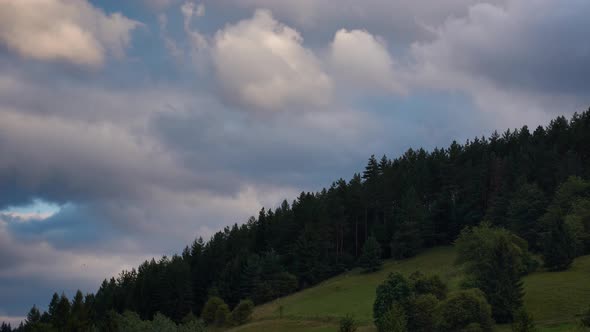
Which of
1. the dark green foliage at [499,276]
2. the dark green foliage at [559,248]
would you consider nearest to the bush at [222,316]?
the dark green foliage at [499,276]

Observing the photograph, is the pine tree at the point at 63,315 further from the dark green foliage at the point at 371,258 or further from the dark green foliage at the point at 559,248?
the dark green foliage at the point at 559,248

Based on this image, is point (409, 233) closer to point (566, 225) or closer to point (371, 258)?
point (371, 258)

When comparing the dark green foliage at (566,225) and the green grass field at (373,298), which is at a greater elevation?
the dark green foliage at (566,225)

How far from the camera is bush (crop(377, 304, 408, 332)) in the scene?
65.1m

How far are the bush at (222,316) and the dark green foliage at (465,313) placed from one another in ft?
157

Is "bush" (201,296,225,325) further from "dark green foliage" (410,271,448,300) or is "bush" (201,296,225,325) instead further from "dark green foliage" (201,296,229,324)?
"dark green foliage" (410,271,448,300)

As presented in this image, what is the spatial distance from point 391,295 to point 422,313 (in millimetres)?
4983

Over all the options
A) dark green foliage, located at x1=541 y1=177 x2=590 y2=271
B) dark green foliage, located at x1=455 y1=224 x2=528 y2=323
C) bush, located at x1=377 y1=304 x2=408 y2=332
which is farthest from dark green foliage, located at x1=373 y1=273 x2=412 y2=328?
dark green foliage, located at x1=541 y1=177 x2=590 y2=271

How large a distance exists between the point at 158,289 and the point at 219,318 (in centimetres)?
3511

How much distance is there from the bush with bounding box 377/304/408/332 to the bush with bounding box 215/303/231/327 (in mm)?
41481

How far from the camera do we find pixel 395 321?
218 ft

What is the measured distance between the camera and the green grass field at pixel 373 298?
7785cm

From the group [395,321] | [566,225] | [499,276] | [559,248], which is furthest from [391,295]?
[566,225]

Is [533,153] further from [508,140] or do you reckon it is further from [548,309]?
[548,309]
